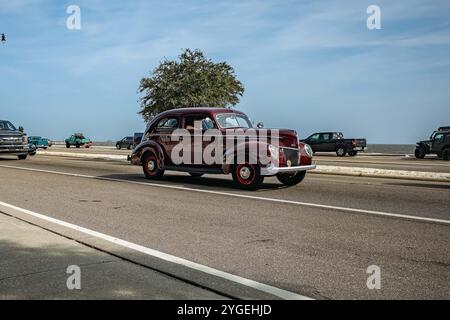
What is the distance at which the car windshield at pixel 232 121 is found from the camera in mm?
11719

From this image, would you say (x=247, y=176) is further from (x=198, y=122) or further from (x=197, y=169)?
(x=198, y=122)

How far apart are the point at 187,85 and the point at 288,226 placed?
4169cm

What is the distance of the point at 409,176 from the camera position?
558 inches

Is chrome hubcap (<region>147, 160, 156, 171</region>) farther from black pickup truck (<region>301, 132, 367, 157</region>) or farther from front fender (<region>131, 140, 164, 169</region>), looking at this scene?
black pickup truck (<region>301, 132, 367, 157</region>)

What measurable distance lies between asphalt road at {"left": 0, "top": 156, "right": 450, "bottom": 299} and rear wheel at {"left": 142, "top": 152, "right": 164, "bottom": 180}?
107cm

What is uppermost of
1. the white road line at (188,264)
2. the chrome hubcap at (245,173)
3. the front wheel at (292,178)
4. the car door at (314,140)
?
the car door at (314,140)

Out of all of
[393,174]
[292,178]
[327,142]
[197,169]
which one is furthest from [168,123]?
[327,142]

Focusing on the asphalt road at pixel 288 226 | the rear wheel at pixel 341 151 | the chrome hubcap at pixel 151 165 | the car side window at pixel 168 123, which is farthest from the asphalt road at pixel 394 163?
the chrome hubcap at pixel 151 165

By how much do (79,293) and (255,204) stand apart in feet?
17.0

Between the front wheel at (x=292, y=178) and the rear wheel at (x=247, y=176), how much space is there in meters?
1.28

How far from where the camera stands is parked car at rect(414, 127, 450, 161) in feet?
91.4

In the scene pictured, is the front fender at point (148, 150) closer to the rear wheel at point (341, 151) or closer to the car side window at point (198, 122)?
the car side window at point (198, 122)

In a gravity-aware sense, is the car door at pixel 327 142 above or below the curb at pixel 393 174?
above
